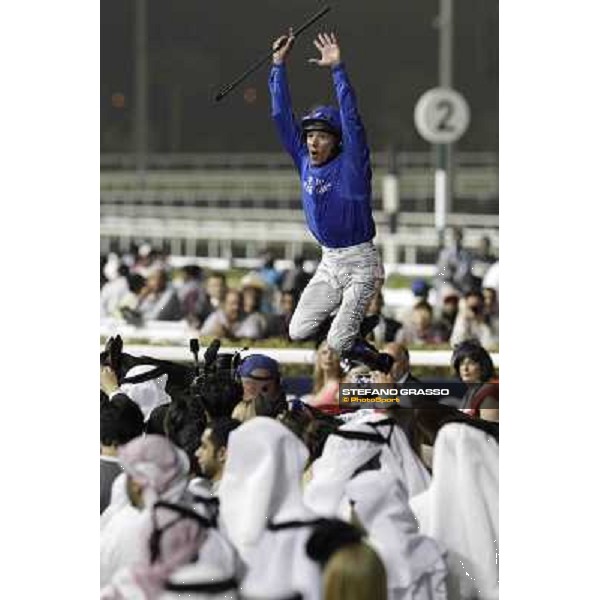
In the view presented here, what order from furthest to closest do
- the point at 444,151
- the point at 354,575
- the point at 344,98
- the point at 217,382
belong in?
the point at 444,151 < the point at 217,382 < the point at 344,98 < the point at 354,575

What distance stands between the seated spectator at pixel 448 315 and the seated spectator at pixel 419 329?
0.8 inches

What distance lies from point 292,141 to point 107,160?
2.01 ft

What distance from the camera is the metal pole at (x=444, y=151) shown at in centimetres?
915

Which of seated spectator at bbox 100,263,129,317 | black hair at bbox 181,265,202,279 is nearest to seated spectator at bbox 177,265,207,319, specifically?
black hair at bbox 181,265,202,279

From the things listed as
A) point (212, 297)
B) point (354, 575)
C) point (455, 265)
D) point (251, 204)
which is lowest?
point (354, 575)

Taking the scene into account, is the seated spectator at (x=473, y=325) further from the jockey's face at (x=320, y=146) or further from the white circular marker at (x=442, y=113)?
the jockey's face at (x=320, y=146)

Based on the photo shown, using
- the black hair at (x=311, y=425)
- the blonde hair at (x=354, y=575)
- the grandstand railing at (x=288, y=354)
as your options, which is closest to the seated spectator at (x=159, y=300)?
the grandstand railing at (x=288, y=354)

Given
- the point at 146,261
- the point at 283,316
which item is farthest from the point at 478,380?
the point at 146,261

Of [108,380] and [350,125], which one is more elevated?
[350,125]

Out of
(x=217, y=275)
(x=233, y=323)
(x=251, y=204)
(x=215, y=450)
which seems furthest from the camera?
(x=217, y=275)

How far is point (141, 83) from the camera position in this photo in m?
9.27

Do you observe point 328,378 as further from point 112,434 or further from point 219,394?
point 112,434

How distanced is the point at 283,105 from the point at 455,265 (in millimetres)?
1019
